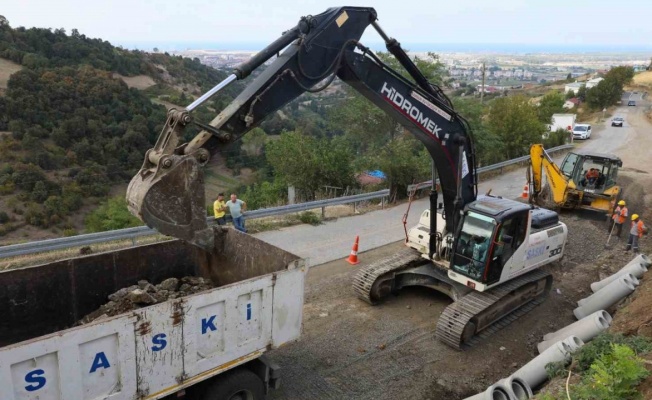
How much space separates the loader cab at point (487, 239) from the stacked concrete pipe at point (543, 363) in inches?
61.6

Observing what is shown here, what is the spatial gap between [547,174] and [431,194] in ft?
28.3

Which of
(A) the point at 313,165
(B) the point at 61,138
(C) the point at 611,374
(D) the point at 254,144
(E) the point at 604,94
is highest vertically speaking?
(E) the point at 604,94

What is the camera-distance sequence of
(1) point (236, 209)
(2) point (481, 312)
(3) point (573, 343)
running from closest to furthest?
(3) point (573, 343) < (2) point (481, 312) < (1) point (236, 209)

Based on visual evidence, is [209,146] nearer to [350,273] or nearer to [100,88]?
[350,273]

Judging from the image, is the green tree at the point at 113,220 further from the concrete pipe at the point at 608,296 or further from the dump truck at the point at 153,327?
the concrete pipe at the point at 608,296

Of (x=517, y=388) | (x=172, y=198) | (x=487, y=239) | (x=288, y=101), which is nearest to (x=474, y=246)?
(x=487, y=239)

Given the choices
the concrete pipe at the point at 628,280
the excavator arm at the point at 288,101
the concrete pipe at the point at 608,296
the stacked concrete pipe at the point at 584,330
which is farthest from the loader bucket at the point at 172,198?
the concrete pipe at the point at 628,280

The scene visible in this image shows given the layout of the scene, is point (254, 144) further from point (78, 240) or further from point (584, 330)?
point (584, 330)

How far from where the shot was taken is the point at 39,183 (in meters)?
32.0

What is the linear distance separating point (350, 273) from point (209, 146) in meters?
6.16

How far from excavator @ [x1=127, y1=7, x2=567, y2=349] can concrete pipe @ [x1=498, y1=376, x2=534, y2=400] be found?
1381 mm

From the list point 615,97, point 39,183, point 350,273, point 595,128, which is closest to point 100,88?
point 39,183

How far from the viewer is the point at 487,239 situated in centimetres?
855

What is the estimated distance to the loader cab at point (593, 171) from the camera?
52.9ft
